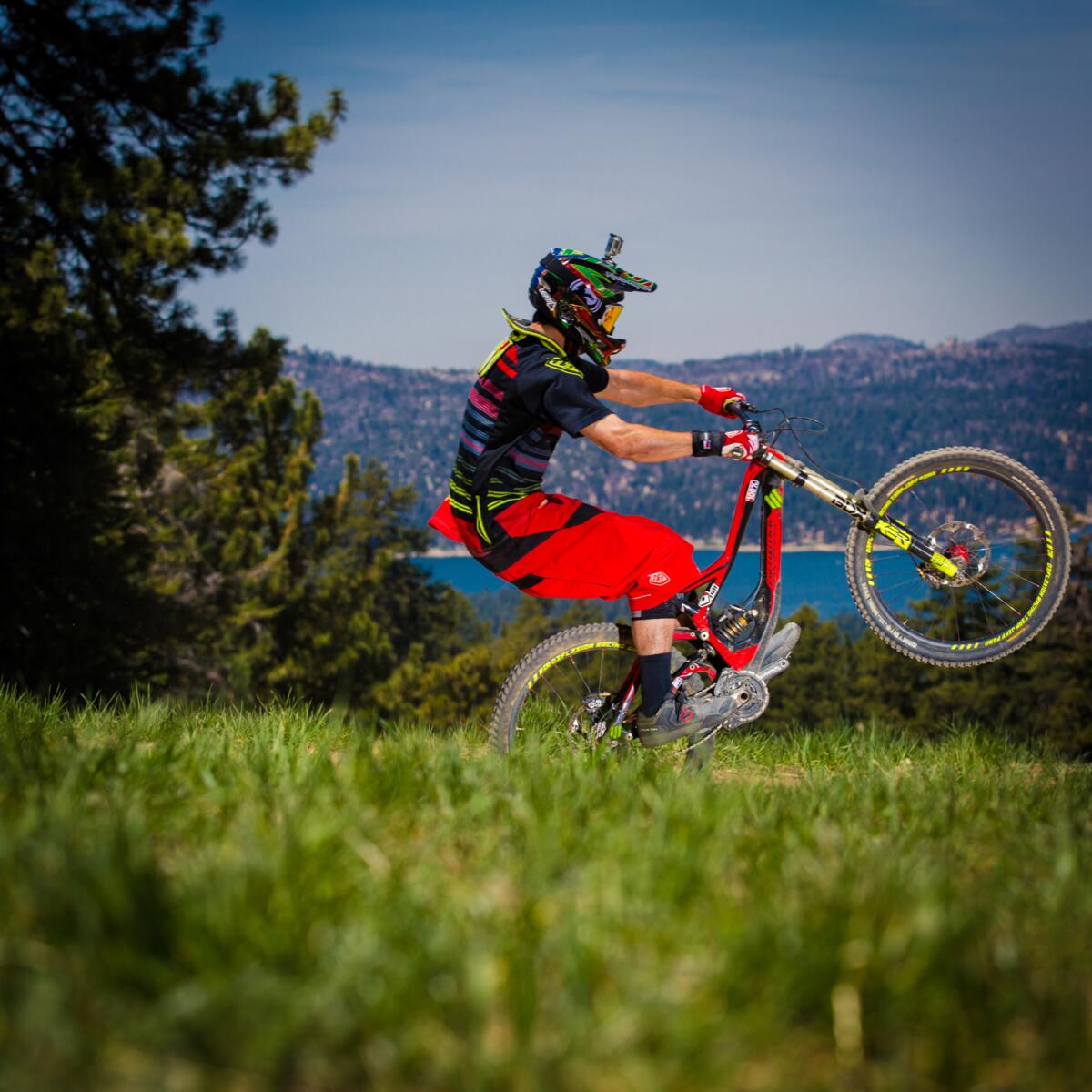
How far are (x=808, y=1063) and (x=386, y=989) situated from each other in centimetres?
95

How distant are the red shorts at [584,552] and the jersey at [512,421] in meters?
0.09

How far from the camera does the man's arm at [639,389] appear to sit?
5.86 metres

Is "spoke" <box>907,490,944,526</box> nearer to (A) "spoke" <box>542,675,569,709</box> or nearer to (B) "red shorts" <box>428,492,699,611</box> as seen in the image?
(B) "red shorts" <box>428,492,699,611</box>

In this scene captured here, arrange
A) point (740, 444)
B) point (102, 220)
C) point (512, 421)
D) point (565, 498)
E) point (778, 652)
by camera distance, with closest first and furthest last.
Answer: point (512, 421) < point (740, 444) < point (565, 498) < point (778, 652) < point (102, 220)

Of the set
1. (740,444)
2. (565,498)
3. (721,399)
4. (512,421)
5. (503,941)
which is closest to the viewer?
(503,941)

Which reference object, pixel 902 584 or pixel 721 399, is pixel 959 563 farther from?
pixel 721 399

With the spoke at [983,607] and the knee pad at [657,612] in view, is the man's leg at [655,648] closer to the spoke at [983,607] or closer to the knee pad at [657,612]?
the knee pad at [657,612]

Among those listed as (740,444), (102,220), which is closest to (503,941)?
(740,444)

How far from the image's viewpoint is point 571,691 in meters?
5.70

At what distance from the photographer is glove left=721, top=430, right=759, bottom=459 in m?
5.24

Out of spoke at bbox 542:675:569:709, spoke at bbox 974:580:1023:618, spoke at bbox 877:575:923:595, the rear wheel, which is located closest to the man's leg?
the rear wheel

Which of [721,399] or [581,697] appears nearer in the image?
[721,399]

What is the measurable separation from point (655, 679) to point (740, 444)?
1.25m

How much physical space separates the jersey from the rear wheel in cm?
70
